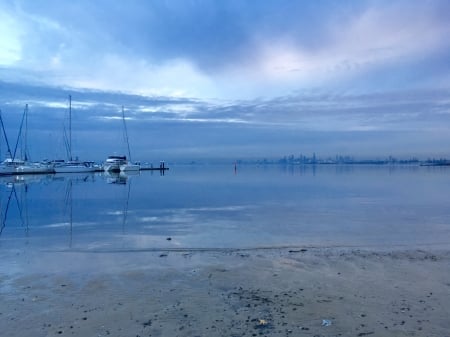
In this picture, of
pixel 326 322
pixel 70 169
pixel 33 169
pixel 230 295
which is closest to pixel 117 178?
pixel 33 169

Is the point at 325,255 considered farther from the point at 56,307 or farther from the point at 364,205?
the point at 364,205

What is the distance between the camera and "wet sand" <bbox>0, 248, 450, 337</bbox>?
673 cm

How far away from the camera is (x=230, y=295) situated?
8.39 m

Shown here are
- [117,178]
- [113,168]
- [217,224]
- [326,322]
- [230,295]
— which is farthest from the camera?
[113,168]

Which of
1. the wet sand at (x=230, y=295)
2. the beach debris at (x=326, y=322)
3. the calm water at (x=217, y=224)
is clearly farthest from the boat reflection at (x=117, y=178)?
the beach debris at (x=326, y=322)

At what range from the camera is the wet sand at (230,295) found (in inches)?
265

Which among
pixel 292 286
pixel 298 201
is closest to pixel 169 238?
pixel 292 286

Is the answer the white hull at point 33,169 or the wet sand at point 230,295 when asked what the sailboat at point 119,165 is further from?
the wet sand at point 230,295

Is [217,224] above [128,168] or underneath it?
underneath

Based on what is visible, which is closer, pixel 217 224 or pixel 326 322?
pixel 326 322

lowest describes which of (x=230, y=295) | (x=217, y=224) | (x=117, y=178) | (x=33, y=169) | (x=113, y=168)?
(x=217, y=224)

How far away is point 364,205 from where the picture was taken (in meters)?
26.5

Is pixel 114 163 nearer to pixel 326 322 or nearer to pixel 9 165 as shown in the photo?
pixel 9 165

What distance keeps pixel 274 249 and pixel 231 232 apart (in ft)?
12.2
